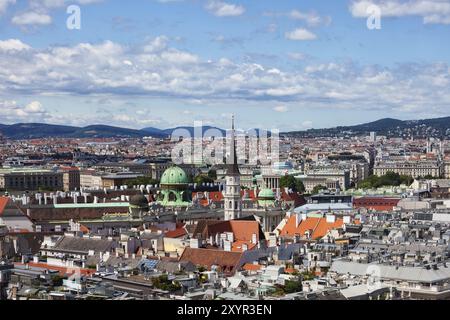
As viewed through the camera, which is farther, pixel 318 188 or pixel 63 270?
pixel 318 188

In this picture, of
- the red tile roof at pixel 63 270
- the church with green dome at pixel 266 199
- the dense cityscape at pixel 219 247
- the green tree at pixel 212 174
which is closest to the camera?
the dense cityscape at pixel 219 247

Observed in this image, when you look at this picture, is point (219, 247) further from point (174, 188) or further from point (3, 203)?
point (174, 188)

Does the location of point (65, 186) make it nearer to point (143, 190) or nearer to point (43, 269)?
point (143, 190)

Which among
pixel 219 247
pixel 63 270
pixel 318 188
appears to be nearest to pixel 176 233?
pixel 219 247

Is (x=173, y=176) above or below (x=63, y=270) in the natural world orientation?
above

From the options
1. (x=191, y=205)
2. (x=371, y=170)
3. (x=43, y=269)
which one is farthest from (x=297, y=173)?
(x=43, y=269)

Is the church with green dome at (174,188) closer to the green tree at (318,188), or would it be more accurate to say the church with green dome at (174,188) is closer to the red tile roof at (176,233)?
the red tile roof at (176,233)

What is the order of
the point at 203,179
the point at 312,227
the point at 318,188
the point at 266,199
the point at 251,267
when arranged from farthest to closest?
the point at 318,188, the point at 203,179, the point at 266,199, the point at 312,227, the point at 251,267

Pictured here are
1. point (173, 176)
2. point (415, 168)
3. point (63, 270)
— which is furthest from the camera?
point (415, 168)

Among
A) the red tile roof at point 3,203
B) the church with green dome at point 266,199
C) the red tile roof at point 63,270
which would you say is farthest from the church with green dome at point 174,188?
the red tile roof at point 63,270
